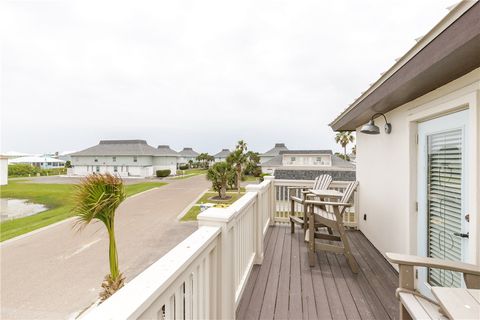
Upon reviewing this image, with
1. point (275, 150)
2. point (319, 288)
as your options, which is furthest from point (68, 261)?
point (275, 150)

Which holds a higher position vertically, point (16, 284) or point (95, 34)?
point (95, 34)

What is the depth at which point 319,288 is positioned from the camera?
2605mm

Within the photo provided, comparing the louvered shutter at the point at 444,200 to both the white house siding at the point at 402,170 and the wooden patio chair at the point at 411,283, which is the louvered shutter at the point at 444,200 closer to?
the white house siding at the point at 402,170

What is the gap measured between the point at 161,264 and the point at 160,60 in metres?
10.9

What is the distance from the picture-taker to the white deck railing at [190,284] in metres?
0.62

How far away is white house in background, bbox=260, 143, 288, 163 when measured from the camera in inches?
1781

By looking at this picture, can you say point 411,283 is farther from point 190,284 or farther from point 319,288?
point 190,284

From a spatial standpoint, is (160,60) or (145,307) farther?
(160,60)

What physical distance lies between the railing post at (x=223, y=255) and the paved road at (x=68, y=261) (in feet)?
13.7

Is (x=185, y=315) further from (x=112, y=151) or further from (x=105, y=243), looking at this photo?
(x=112, y=151)

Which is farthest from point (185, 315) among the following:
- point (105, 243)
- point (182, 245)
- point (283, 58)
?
point (105, 243)

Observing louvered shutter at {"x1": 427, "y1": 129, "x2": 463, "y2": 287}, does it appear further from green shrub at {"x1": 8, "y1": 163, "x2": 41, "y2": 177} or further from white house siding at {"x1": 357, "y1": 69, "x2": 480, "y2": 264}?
green shrub at {"x1": 8, "y1": 163, "x2": 41, "y2": 177}

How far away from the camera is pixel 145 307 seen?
0.63m

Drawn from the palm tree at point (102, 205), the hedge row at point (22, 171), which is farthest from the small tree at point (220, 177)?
the hedge row at point (22, 171)
